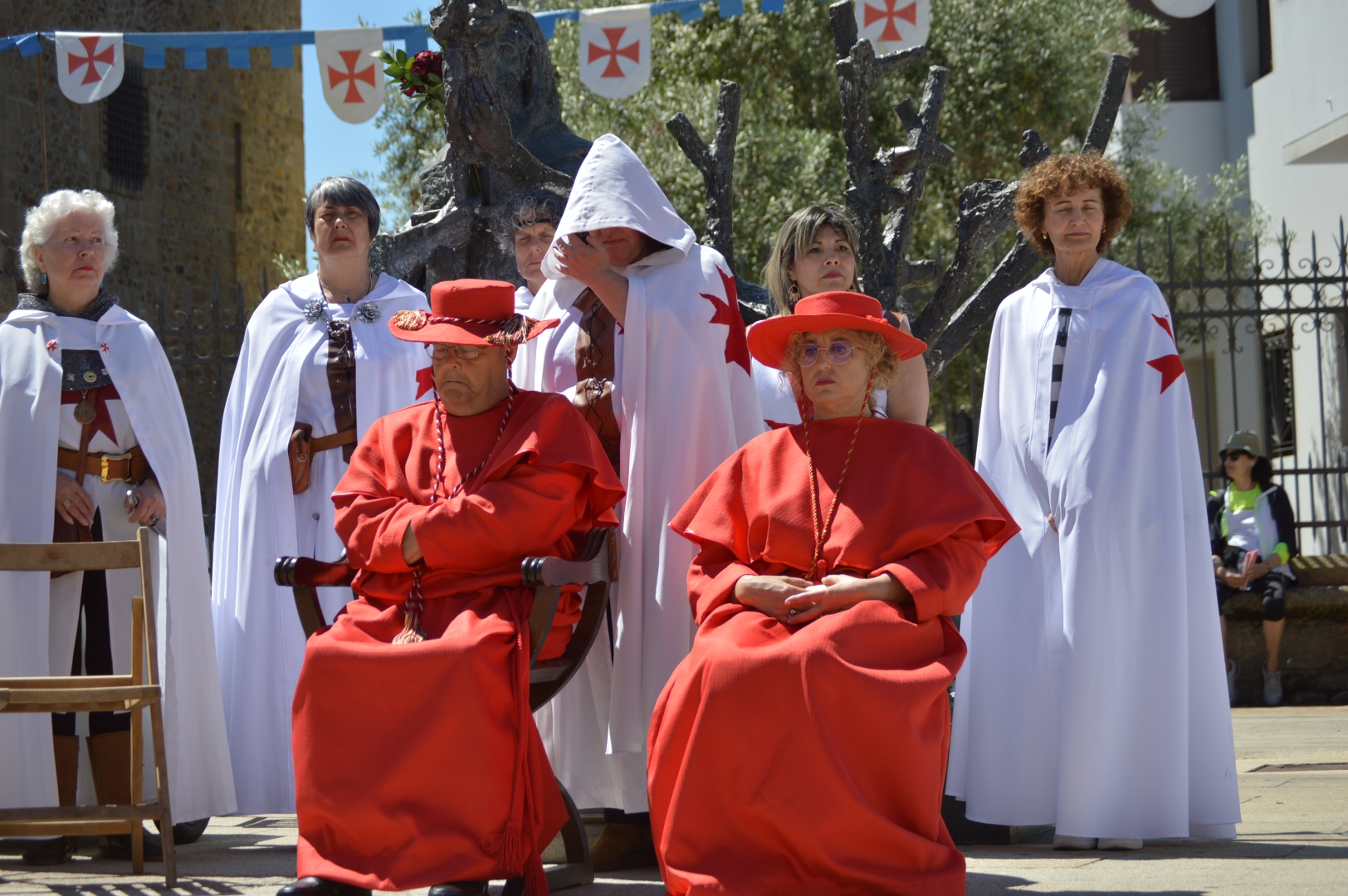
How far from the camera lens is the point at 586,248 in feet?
13.9

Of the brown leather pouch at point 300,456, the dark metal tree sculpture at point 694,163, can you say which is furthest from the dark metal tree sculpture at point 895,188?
the brown leather pouch at point 300,456

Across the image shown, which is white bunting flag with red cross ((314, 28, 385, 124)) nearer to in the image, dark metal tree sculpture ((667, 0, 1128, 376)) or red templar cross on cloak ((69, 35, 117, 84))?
red templar cross on cloak ((69, 35, 117, 84))

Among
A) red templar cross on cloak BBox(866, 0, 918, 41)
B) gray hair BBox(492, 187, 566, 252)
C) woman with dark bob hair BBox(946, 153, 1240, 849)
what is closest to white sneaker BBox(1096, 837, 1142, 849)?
woman with dark bob hair BBox(946, 153, 1240, 849)

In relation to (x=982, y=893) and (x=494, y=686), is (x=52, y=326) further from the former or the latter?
(x=982, y=893)

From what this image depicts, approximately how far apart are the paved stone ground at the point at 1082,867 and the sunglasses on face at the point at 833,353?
1.34m

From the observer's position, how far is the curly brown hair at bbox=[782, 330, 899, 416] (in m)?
3.73

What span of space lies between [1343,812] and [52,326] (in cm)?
440

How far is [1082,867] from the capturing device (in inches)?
161

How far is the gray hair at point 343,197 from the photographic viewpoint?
4.98m

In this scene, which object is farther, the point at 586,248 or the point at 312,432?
the point at 312,432

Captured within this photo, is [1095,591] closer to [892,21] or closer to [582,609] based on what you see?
[582,609]

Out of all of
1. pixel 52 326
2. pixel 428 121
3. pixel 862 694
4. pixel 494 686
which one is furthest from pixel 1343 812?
pixel 428 121

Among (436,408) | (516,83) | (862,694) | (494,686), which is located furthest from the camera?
(516,83)

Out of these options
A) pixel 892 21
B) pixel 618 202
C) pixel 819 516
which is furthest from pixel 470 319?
pixel 892 21
